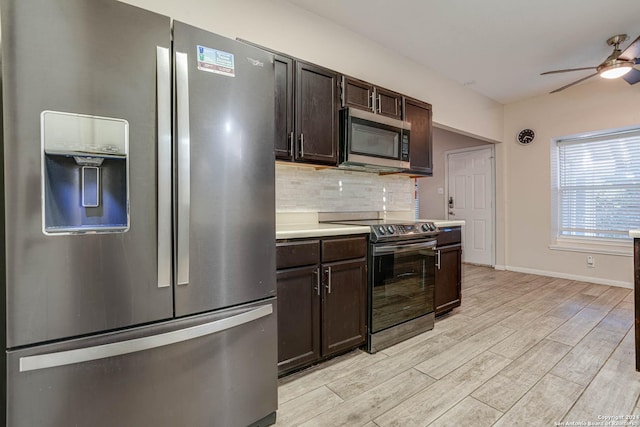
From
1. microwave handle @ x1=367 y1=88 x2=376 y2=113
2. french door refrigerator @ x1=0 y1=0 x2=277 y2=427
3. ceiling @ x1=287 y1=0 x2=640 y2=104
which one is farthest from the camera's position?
microwave handle @ x1=367 y1=88 x2=376 y2=113

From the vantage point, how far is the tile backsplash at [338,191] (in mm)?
2566

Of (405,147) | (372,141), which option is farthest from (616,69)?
(372,141)

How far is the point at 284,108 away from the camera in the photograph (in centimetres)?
212

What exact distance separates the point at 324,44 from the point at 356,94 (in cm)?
63

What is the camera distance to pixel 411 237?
244cm

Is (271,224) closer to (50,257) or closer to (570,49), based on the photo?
(50,257)

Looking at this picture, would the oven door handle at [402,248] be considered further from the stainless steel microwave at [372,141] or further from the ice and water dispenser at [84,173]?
the ice and water dispenser at [84,173]

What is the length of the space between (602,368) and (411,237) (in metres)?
1.51

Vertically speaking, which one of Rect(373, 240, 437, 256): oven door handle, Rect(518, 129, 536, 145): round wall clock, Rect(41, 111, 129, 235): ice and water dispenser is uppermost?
Rect(518, 129, 536, 145): round wall clock

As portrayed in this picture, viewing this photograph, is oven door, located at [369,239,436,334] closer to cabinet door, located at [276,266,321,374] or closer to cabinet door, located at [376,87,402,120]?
cabinet door, located at [276,266,321,374]

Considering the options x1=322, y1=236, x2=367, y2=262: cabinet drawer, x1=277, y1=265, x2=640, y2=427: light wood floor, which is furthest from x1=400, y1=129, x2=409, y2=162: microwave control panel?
x1=277, y1=265, x2=640, y2=427: light wood floor

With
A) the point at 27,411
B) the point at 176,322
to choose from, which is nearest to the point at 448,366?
the point at 176,322

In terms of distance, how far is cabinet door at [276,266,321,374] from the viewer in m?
1.80

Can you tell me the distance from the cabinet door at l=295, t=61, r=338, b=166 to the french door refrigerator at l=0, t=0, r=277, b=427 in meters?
0.77
